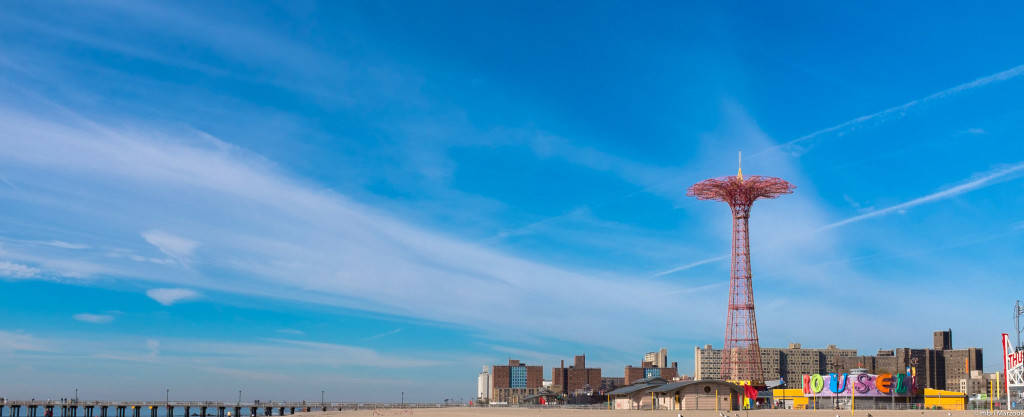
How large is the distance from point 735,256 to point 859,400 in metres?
38.1

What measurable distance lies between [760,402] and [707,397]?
26.3m

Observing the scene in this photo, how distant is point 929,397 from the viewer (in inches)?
3893

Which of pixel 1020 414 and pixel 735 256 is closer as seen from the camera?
pixel 1020 414

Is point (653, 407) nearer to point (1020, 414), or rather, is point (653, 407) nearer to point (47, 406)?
point (1020, 414)

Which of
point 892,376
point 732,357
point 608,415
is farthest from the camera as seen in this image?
point 732,357

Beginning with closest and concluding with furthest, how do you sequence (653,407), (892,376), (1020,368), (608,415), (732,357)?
1. (1020,368)
2. (608,415)
3. (653,407)
4. (892,376)
5. (732,357)

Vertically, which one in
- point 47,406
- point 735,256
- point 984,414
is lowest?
point 47,406

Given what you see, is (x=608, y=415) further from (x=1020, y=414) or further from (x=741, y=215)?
(x=741, y=215)

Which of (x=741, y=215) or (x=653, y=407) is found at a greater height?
(x=741, y=215)

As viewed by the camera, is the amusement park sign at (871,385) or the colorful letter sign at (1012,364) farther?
the amusement park sign at (871,385)

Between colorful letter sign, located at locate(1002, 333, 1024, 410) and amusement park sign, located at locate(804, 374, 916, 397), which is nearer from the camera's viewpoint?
colorful letter sign, located at locate(1002, 333, 1024, 410)

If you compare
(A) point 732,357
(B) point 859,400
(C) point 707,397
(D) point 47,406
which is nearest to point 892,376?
(B) point 859,400

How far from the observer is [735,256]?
134m

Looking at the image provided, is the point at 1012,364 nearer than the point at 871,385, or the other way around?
the point at 1012,364
